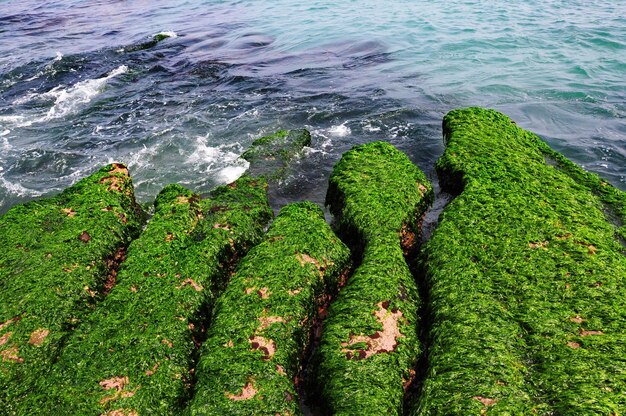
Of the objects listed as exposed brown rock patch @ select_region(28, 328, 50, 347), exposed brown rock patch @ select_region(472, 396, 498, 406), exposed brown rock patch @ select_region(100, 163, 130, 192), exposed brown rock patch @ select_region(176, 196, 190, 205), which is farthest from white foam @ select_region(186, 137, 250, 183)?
exposed brown rock patch @ select_region(472, 396, 498, 406)

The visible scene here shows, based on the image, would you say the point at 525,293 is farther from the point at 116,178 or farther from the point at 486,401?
the point at 116,178

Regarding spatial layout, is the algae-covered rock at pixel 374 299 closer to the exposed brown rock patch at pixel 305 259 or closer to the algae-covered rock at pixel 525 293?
the algae-covered rock at pixel 525 293

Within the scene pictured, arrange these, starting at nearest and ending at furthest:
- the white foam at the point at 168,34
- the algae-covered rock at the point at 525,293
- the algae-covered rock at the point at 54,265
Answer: the algae-covered rock at the point at 525,293
the algae-covered rock at the point at 54,265
the white foam at the point at 168,34

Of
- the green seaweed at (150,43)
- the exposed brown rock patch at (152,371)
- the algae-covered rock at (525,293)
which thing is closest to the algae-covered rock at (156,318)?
the exposed brown rock patch at (152,371)

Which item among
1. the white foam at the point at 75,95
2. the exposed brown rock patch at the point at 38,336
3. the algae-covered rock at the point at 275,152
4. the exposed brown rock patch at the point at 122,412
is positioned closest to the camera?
the exposed brown rock patch at the point at 122,412

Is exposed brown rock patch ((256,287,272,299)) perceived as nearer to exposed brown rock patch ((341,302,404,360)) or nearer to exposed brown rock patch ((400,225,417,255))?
exposed brown rock patch ((341,302,404,360))

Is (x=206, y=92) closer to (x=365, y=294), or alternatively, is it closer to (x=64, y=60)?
(x=64, y=60)
